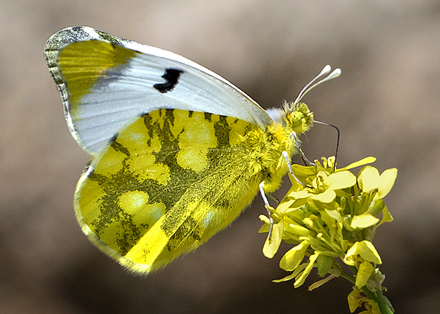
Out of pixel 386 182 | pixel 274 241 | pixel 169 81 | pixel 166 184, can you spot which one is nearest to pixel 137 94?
pixel 169 81

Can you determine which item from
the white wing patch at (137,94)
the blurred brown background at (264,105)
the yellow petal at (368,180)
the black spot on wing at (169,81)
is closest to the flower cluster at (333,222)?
the yellow petal at (368,180)

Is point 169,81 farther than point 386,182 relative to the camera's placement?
Yes

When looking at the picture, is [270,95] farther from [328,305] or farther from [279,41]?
[328,305]

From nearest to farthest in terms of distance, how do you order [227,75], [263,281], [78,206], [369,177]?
[369,177]
[78,206]
[263,281]
[227,75]

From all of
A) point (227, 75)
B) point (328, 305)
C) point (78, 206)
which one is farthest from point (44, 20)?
point (328, 305)

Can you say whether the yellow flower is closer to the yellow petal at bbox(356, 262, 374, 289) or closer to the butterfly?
the yellow petal at bbox(356, 262, 374, 289)

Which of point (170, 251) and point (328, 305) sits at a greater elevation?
point (170, 251)

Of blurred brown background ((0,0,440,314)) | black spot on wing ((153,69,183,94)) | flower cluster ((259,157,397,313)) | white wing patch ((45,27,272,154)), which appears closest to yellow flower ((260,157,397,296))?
flower cluster ((259,157,397,313))

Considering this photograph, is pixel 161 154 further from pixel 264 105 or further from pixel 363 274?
pixel 264 105
